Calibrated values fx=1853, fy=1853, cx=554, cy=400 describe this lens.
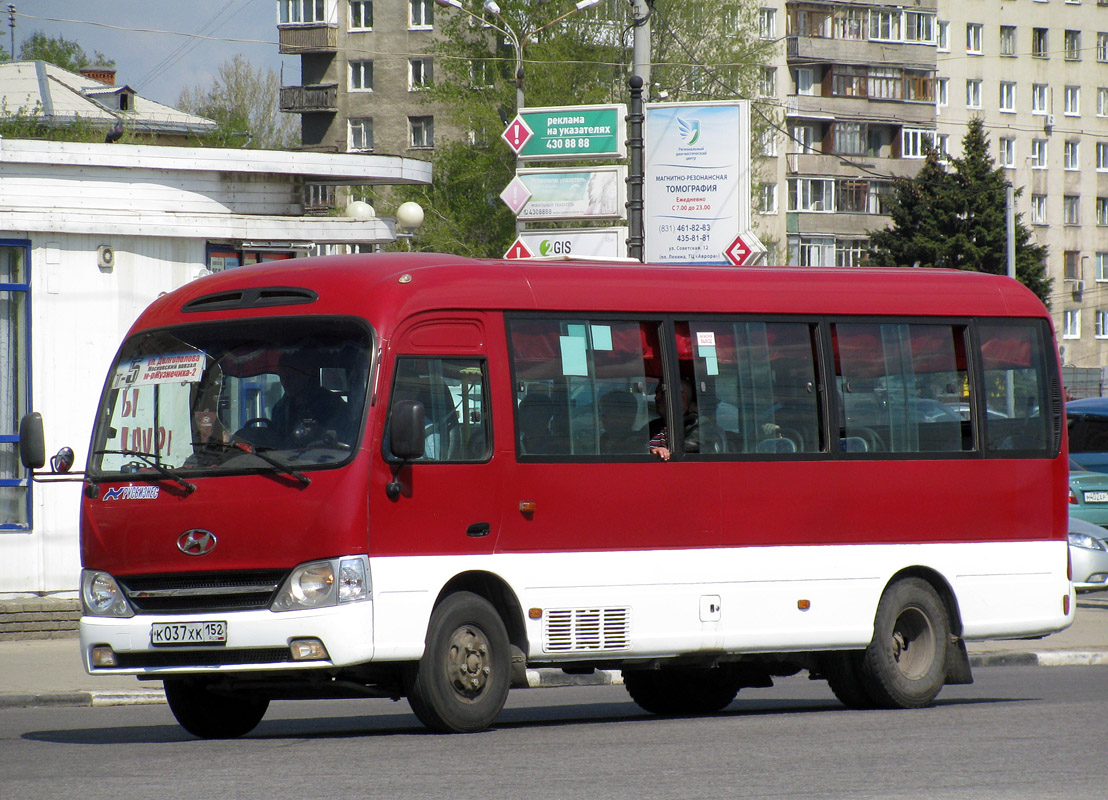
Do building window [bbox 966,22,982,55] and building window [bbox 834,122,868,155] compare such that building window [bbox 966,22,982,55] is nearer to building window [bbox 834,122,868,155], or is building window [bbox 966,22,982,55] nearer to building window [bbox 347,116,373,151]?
building window [bbox 834,122,868,155]

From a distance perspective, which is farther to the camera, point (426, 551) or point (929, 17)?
point (929, 17)

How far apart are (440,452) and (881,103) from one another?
7868 centimetres

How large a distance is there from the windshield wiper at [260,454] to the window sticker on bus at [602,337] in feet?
7.27

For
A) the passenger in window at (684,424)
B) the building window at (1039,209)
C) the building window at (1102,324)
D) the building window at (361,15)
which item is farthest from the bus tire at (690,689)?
the building window at (1102,324)

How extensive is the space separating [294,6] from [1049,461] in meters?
79.2

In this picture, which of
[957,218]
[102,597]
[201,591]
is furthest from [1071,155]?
[201,591]

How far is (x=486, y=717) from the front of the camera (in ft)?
33.7

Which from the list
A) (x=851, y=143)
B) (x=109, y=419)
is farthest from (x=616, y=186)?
(x=851, y=143)

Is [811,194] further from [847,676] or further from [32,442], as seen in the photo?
[32,442]

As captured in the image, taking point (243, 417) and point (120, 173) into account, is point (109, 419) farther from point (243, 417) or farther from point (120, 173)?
point (120, 173)

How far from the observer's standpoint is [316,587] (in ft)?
32.0

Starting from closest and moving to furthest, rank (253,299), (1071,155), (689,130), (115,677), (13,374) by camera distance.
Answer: (253,299), (115,677), (13,374), (689,130), (1071,155)

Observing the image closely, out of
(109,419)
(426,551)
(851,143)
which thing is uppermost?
(851,143)

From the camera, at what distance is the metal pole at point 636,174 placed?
864 inches
